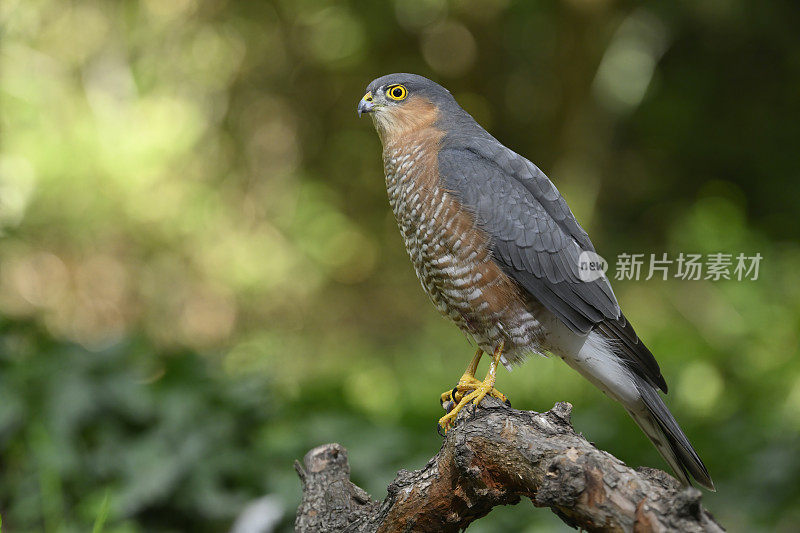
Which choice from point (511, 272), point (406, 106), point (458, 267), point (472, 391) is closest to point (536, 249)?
point (511, 272)

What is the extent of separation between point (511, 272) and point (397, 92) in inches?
34.8

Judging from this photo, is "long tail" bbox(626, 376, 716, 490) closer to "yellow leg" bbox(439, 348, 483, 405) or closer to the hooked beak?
"yellow leg" bbox(439, 348, 483, 405)

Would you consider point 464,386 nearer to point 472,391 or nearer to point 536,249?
point 472,391

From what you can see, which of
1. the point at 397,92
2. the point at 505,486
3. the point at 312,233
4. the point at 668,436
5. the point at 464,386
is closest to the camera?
the point at 505,486

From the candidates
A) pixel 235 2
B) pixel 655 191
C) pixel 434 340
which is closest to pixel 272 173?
pixel 235 2

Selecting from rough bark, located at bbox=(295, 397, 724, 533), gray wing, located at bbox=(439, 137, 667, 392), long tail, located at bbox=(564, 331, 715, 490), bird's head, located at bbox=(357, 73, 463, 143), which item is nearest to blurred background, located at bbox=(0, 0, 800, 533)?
rough bark, located at bbox=(295, 397, 724, 533)

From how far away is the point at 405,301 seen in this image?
8.88 metres

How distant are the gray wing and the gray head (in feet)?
0.80

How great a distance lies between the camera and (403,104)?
9.94 feet

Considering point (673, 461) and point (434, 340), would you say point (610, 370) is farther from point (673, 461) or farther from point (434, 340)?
point (434, 340)

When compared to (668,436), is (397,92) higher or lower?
higher

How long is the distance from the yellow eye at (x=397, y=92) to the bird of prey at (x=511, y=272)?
24 cm

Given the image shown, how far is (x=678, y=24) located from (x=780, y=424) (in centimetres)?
472

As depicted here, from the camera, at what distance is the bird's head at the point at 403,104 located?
3.02 metres
